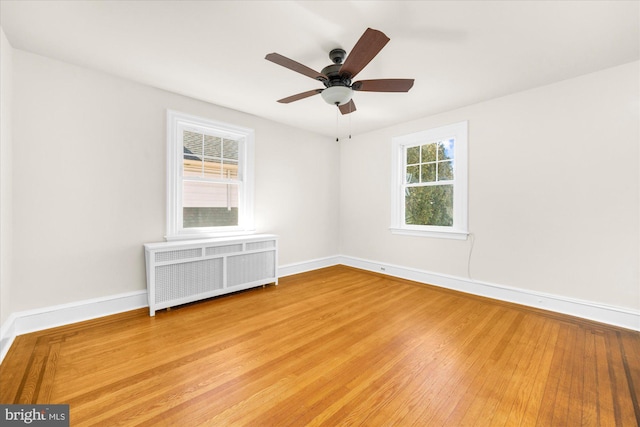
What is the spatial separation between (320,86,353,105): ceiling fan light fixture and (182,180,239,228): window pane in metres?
2.23

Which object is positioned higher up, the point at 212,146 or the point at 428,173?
the point at 212,146

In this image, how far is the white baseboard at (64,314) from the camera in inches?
89.9

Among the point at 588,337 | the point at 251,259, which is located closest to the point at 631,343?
the point at 588,337

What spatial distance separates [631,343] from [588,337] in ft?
0.96

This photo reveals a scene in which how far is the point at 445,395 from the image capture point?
66.3 inches

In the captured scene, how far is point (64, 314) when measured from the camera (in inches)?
104

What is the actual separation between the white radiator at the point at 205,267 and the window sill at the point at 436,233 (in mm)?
2169

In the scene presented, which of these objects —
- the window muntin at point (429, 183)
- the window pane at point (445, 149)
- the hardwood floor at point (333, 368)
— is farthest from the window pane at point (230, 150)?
the window pane at point (445, 149)

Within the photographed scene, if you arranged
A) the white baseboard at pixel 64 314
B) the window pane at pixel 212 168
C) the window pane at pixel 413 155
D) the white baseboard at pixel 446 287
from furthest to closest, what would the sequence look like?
the window pane at pixel 413 155
the window pane at pixel 212 168
the white baseboard at pixel 446 287
the white baseboard at pixel 64 314

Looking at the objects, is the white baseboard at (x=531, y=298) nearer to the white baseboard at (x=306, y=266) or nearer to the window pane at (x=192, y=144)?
the white baseboard at (x=306, y=266)

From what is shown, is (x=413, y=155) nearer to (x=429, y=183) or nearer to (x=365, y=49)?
(x=429, y=183)

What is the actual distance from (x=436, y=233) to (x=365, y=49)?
9.98 ft

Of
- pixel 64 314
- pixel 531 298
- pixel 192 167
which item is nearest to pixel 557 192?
pixel 531 298

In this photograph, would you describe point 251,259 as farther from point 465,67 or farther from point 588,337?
point 588,337
